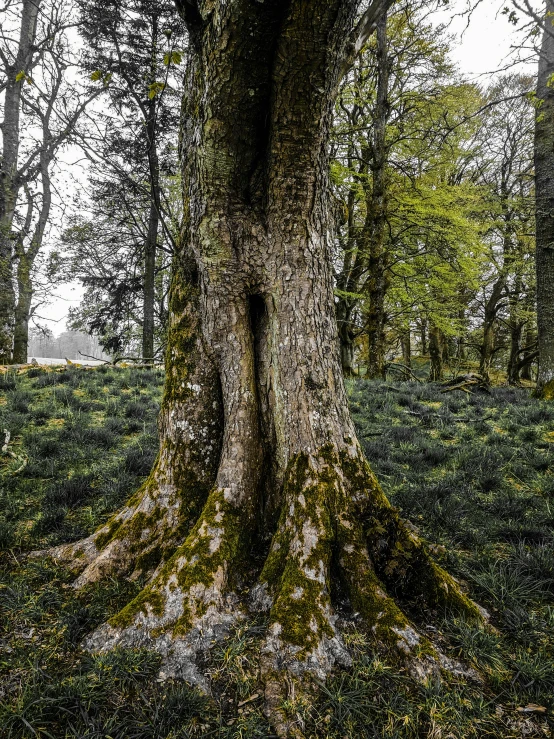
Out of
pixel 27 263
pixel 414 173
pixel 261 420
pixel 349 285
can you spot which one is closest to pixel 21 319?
pixel 27 263

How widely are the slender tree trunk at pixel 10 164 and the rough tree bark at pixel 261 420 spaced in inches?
366

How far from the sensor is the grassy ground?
147cm

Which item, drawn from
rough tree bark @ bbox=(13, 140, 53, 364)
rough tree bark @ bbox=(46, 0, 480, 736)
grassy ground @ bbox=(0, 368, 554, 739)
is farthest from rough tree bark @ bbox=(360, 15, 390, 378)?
rough tree bark @ bbox=(13, 140, 53, 364)

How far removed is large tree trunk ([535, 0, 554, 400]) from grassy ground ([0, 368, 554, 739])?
3.44m

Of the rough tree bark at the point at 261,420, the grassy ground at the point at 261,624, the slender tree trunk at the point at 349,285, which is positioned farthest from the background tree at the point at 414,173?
the rough tree bark at the point at 261,420

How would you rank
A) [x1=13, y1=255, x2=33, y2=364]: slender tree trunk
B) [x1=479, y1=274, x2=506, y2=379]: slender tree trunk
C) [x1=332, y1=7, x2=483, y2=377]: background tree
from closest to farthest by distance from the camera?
[x1=332, y1=7, x2=483, y2=377]: background tree < [x1=13, y1=255, x2=33, y2=364]: slender tree trunk < [x1=479, y1=274, x2=506, y2=379]: slender tree trunk

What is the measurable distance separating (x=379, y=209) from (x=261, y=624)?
33.9 feet

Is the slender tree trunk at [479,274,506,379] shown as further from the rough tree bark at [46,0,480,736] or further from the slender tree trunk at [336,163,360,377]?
the rough tree bark at [46,0,480,736]

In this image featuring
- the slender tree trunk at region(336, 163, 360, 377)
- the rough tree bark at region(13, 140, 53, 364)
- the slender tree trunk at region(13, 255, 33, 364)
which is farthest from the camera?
the slender tree trunk at region(336, 163, 360, 377)

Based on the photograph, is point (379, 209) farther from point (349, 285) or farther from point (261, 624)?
point (261, 624)

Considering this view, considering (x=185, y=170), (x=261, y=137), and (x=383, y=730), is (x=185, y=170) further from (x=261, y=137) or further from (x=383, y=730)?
(x=383, y=730)

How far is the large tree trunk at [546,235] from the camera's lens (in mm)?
7227

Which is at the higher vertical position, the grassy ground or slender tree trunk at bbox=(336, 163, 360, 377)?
slender tree trunk at bbox=(336, 163, 360, 377)

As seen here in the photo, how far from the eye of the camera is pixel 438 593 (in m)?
2.04
